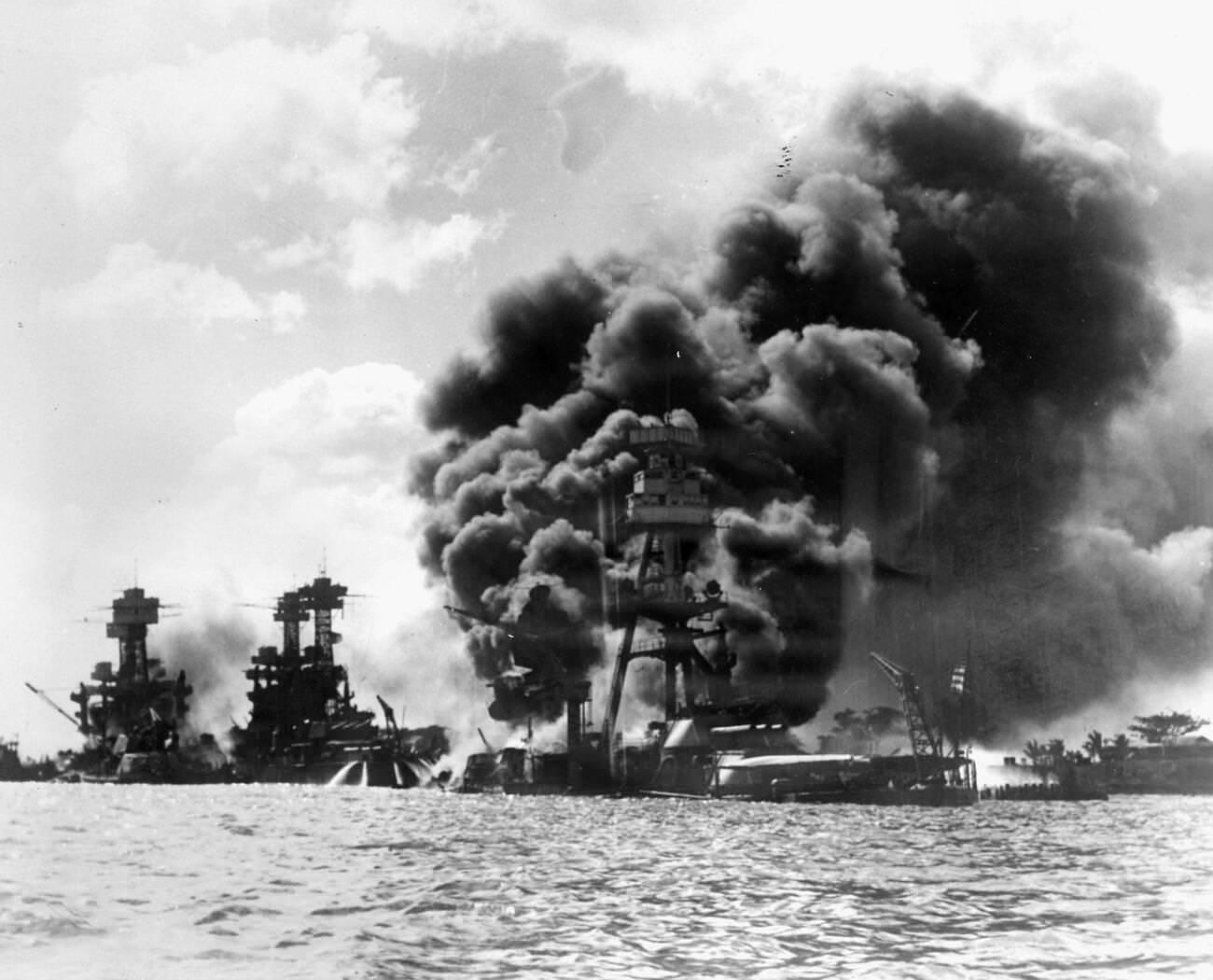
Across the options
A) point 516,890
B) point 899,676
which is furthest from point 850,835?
point 899,676

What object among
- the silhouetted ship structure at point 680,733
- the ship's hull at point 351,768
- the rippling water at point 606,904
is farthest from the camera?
the ship's hull at point 351,768

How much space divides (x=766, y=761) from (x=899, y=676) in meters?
14.7

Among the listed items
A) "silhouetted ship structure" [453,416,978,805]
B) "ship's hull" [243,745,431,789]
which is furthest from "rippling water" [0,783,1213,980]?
"ship's hull" [243,745,431,789]

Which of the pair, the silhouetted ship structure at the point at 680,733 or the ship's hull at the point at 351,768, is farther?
the ship's hull at the point at 351,768

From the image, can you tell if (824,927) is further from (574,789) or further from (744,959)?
(574,789)

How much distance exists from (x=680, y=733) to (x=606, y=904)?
3316 inches

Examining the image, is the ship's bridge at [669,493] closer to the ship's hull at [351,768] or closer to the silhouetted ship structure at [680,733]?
the silhouetted ship structure at [680,733]

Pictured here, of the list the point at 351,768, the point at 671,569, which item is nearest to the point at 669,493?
the point at 671,569

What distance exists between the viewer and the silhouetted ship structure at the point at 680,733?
99.9 meters

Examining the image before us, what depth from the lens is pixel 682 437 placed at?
390 ft

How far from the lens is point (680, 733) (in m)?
113

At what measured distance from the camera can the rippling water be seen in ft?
75.5

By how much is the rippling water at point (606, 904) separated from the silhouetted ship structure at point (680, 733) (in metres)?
43.1

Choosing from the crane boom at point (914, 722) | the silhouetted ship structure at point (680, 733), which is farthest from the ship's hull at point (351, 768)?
the crane boom at point (914, 722)
